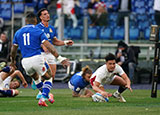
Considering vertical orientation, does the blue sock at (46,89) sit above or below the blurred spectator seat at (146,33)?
below

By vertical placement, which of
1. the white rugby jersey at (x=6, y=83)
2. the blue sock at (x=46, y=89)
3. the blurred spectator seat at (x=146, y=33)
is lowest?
the white rugby jersey at (x=6, y=83)

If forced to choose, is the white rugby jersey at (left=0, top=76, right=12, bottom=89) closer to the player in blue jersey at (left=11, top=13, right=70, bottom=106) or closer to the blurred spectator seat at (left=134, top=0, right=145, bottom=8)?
the player in blue jersey at (left=11, top=13, right=70, bottom=106)

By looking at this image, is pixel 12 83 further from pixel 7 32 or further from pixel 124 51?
pixel 7 32

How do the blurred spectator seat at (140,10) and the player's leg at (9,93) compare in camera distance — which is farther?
the blurred spectator seat at (140,10)

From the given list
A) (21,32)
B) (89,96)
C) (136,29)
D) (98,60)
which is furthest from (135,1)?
(21,32)

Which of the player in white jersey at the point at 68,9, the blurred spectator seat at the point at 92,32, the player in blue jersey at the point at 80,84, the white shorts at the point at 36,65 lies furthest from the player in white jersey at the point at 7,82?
the player in white jersey at the point at 68,9

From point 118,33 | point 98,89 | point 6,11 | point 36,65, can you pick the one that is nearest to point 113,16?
point 118,33

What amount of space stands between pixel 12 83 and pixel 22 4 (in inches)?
548

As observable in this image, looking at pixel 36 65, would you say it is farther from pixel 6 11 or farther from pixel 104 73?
pixel 6 11

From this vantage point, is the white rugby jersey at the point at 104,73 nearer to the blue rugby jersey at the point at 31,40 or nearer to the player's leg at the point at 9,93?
the blue rugby jersey at the point at 31,40

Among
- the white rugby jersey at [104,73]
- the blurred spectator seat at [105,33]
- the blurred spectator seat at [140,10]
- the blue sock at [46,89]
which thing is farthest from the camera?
the blurred spectator seat at [140,10]

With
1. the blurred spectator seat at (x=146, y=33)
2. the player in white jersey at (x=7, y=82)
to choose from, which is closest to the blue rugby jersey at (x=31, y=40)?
the player in white jersey at (x=7, y=82)

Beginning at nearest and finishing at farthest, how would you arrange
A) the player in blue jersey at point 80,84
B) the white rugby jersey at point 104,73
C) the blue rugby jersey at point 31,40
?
the blue rugby jersey at point 31,40
the white rugby jersey at point 104,73
the player in blue jersey at point 80,84

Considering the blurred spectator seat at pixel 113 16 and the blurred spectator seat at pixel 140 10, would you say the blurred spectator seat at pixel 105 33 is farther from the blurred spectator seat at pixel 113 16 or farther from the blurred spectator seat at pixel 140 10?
the blurred spectator seat at pixel 140 10
